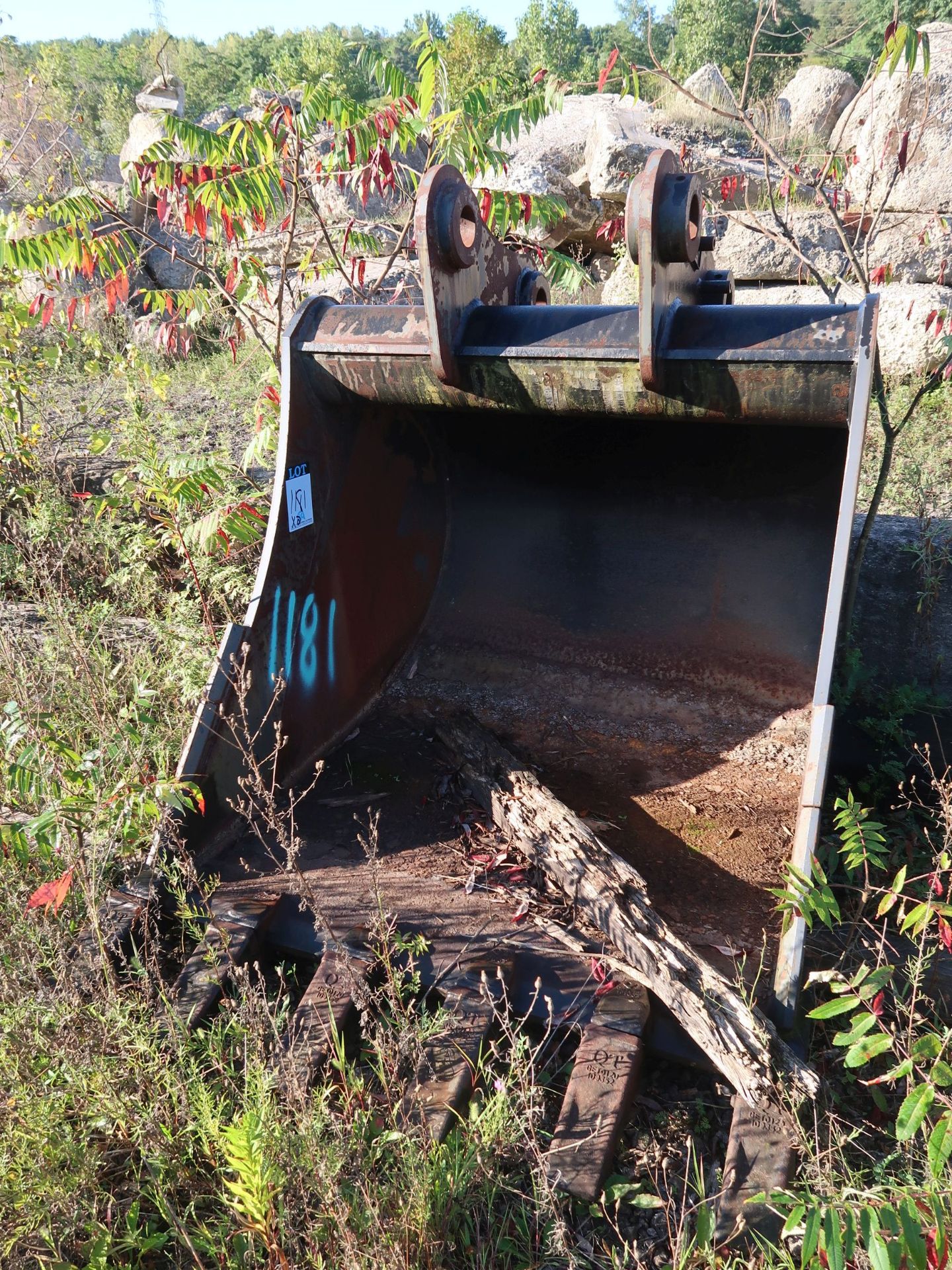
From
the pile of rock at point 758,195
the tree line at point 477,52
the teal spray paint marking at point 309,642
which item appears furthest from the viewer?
the tree line at point 477,52

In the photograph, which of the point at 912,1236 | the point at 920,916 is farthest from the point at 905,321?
the point at 912,1236

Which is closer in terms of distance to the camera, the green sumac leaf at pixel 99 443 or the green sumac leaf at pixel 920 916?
the green sumac leaf at pixel 920 916

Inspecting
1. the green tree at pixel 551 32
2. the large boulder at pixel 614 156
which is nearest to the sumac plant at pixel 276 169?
the large boulder at pixel 614 156

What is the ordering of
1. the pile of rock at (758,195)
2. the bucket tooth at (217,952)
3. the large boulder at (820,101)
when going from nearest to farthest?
the bucket tooth at (217,952)
the pile of rock at (758,195)
the large boulder at (820,101)

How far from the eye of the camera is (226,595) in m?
4.09

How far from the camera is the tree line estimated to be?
752 inches

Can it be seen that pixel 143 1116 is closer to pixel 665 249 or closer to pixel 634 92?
pixel 665 249

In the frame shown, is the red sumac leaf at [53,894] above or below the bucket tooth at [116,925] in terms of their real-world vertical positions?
above

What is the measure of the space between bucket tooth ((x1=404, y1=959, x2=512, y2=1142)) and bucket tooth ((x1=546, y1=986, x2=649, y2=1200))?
21 centimetres

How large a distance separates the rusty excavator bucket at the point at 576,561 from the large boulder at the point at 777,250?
530cm

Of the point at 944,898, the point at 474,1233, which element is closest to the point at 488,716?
the point at 944,898

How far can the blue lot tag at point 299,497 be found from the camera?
9.16ft

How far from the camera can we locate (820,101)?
13.6 meters

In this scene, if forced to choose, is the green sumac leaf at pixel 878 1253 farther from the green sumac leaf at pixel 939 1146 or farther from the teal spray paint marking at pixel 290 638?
the teal spray paint marking at pixel 290 638
